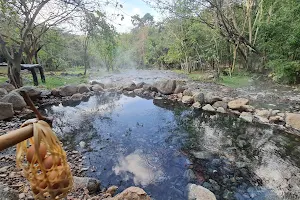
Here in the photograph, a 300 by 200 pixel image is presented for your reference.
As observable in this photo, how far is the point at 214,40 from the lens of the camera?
12875 mm

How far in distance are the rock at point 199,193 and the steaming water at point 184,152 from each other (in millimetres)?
103

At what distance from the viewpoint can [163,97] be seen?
27.9ft

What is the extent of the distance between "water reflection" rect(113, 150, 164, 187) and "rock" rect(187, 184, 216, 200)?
1.82ft

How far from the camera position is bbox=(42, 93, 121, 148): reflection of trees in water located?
468 centimetres

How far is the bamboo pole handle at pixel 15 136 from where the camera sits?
483 millimetres

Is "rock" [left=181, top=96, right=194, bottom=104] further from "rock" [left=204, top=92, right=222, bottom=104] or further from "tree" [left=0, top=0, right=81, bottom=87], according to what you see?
"tree" [left=0, top=0, right=81, bottom=87]

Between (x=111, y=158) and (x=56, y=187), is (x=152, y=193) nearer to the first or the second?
(x=111, y=158)

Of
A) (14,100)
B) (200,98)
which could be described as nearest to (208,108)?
(200,98)

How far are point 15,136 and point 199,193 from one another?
2658 millimetres

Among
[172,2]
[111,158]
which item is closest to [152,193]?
[111,158]

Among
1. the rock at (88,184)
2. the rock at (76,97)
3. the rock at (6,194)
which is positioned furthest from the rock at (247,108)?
the rock at (76,97)

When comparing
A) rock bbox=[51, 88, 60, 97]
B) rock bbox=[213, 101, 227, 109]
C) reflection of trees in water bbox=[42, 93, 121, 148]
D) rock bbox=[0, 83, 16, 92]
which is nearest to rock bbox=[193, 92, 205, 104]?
rock bbox=[213, 101, 227, 109]

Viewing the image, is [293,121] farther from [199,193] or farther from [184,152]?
[199,193]

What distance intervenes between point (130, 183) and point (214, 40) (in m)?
12.2
